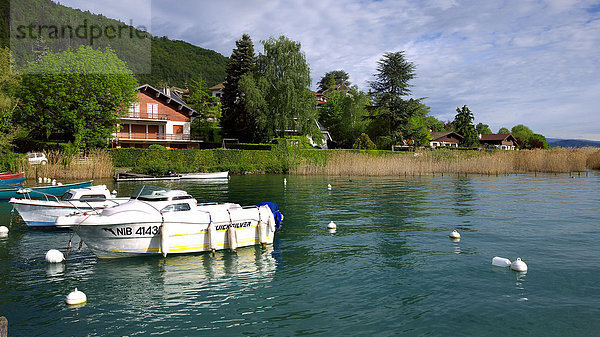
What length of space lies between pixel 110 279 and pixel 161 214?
2307 mm

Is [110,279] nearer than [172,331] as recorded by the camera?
No

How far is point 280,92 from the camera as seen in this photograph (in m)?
59.6

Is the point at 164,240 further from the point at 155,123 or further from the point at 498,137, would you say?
the point at 498,137

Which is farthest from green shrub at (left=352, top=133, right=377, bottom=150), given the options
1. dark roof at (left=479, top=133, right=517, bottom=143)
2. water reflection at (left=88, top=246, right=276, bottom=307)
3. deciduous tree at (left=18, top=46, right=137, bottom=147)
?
dark roof at (left=479, top=133, right=517, bottom=143)

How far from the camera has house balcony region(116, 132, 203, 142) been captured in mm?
60531

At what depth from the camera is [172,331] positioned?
781 cm

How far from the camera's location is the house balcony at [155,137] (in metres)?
60.5

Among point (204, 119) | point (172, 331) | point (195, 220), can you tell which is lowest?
point (172, 331)

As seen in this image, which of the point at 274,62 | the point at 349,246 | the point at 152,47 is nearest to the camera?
the point at 349,246

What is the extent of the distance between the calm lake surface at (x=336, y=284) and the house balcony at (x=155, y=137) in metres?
46.4

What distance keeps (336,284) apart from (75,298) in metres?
6.22

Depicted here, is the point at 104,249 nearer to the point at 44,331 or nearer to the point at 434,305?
the point at 44,331

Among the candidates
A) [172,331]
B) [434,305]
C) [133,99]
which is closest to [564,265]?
[434,305]

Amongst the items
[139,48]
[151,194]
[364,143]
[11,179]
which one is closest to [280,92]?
[364,143]
